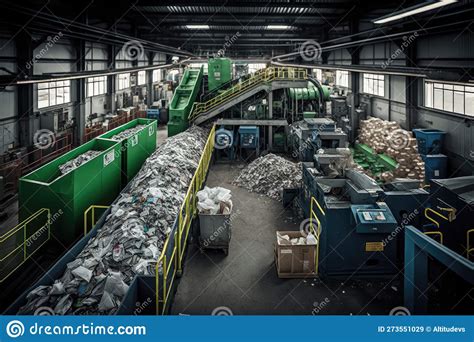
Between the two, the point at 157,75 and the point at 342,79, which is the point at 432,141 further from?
the point at 157,75

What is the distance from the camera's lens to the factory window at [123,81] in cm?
2420

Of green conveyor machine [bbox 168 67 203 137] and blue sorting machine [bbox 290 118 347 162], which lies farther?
green conveyor machine [bbox 168 67 203 137]

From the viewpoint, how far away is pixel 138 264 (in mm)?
5730

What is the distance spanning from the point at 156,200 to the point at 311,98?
11.7 m

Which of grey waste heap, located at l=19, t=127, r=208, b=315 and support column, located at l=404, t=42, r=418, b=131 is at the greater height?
support column, located at l=404, t=42, r=418, b=131

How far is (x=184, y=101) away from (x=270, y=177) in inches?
302

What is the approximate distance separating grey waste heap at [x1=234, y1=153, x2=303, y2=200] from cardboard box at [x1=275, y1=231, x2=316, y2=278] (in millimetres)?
4265

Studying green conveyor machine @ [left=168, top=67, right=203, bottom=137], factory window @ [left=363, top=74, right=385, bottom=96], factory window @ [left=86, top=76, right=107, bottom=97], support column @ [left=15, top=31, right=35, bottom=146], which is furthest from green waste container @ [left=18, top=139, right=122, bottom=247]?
factory window @ [left=363, top=74, right=385, bottom=96]

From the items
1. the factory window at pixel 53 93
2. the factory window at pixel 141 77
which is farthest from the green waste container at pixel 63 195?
the factory window at pixel 141 77

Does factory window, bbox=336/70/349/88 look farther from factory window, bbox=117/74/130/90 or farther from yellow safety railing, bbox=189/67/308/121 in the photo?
factory window, bbox=117/74/130/90

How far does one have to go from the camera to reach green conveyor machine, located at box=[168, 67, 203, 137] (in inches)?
640

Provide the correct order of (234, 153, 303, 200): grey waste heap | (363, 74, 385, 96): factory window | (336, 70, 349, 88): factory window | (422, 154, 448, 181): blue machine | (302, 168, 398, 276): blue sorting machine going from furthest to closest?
(336, 70, 349, 88): factory window
(363, 74, 385, 96): factory window
(422, 154, 448, 181): blue machine
(234, 153, 303, 200): grey waste heap
(302, 168, 398, 276): blue sorting machine

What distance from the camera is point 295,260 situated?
680cm

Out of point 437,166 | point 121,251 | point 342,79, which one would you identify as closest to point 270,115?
point 437,166
